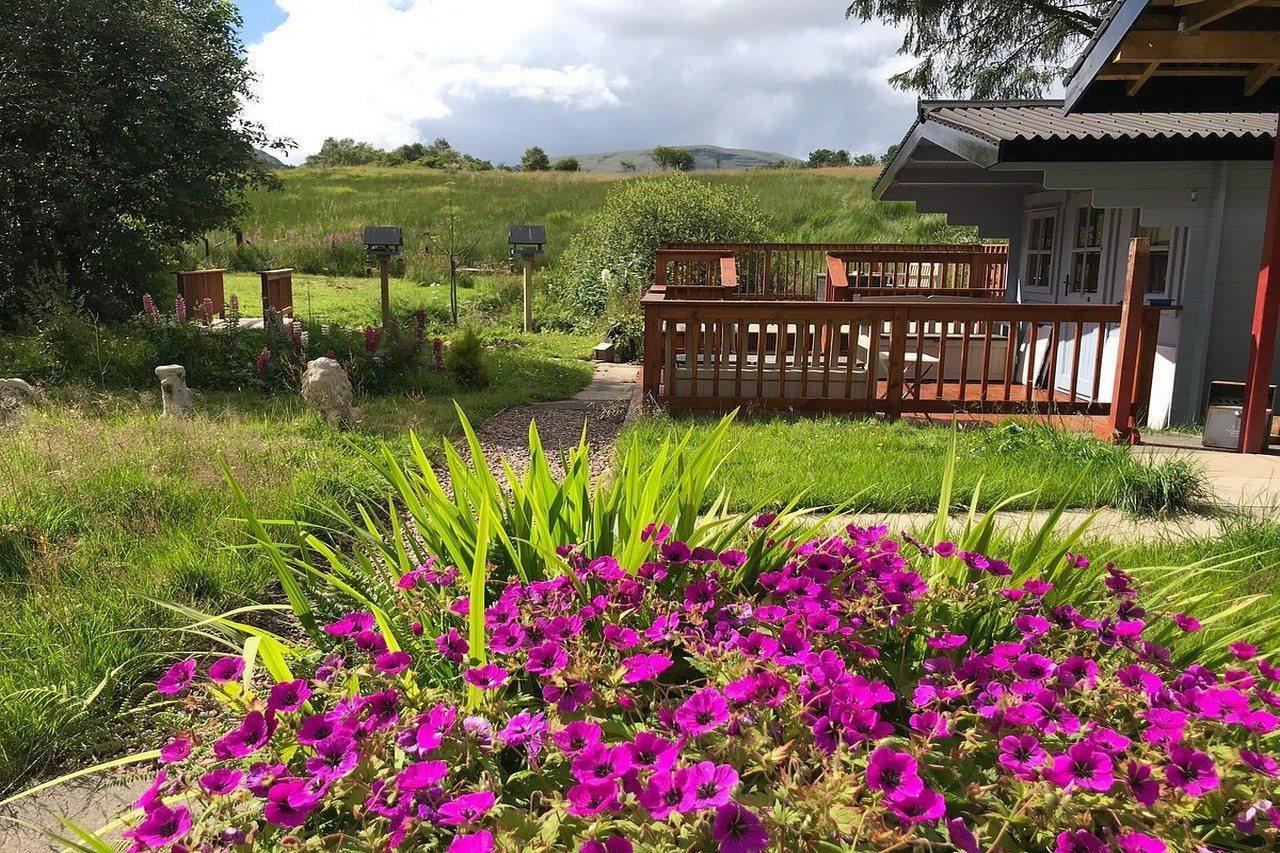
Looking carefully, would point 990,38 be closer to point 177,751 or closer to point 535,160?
point 177,751

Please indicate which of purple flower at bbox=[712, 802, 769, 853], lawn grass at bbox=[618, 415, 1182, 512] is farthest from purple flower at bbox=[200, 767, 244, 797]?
lawn grass at bbox=[618, 415, 1182, 512]

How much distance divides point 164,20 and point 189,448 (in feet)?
26.8

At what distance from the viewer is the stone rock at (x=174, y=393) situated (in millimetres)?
6727

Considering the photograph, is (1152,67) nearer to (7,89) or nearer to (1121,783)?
(1121,783)

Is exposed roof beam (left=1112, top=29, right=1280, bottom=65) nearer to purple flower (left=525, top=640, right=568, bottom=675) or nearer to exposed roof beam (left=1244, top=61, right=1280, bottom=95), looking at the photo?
exposed roof beam (left=1244, top=61, right=1280, bottom=95)

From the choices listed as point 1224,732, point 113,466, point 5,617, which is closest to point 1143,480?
point 1224,732

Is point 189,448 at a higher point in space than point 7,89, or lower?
lower

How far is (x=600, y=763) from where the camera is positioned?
4.40 feet

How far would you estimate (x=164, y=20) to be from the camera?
1087 centimetres

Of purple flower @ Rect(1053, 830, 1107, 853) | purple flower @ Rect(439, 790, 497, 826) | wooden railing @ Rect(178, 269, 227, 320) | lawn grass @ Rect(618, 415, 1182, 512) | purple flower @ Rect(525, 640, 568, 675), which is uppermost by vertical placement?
wooden railing @ Rect(178, 269, 227, 320)

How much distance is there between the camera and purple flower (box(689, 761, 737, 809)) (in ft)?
4.11

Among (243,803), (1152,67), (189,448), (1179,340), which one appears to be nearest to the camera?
(243,803)

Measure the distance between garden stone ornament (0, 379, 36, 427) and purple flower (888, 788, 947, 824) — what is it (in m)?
6.57

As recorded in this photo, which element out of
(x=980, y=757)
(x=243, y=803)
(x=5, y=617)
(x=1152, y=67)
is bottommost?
(x=5, y=617)
